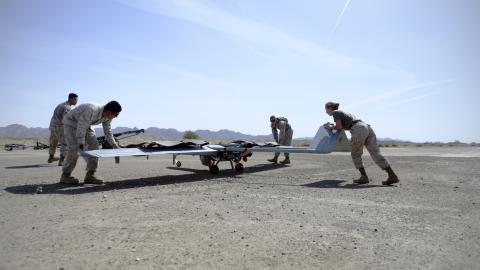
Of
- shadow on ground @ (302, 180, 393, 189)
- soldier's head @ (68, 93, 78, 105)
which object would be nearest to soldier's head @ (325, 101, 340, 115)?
shadow on ground @ (302, 180, 393, 189)

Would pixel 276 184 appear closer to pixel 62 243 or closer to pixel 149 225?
pixel 149 225

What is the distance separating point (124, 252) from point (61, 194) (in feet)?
14.0

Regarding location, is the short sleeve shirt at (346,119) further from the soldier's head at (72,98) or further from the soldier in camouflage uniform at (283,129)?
the soldier's head at (72,98)

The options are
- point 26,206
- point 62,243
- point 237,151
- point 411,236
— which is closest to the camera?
point 62,243

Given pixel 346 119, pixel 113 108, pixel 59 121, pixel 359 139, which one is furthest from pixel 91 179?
pixel 359 139

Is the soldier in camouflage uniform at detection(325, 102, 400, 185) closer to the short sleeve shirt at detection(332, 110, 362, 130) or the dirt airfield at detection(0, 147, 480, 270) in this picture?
the short sleeve shirt at detection(332, 110, 362, 130)

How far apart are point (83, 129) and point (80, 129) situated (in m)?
0.06

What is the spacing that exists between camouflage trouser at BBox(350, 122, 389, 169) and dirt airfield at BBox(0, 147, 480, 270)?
36.3 inches

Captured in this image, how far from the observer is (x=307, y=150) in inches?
432

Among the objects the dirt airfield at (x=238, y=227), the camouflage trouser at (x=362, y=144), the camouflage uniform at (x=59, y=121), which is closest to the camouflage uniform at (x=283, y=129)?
the camouflage trouser at (x=362, y=144)

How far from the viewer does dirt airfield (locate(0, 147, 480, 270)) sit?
3.76m

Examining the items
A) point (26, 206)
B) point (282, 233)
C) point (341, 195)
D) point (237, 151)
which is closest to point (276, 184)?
point (341, 195)

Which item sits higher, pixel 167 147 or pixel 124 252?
pixel 167 147

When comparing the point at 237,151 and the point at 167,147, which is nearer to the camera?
the point at 167,147
